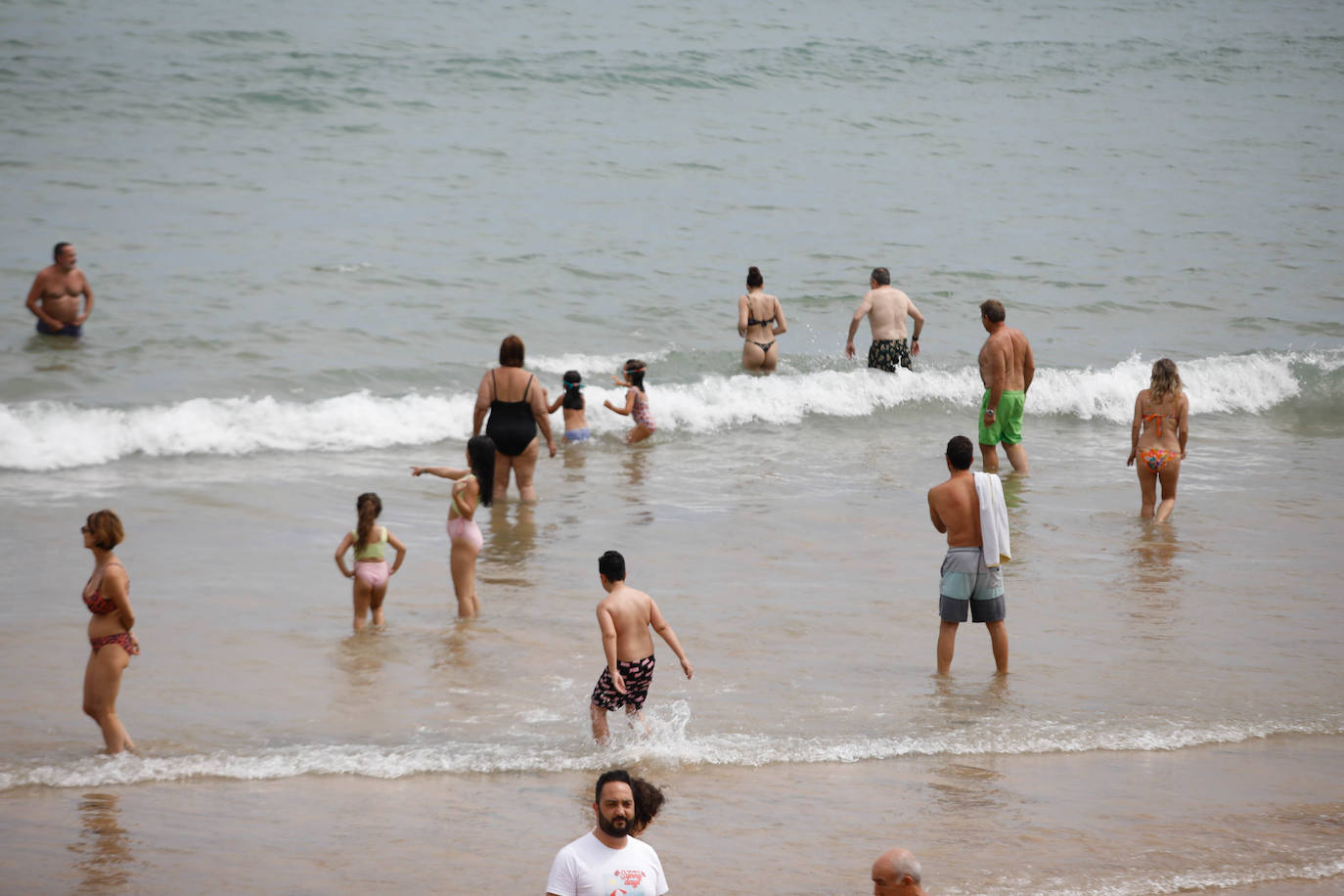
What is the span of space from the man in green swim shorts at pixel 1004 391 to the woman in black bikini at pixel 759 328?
419 centimetres

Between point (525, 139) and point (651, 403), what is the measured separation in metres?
12.5

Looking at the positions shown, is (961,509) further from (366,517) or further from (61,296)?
(61,296)

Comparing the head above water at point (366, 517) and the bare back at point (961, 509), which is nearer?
the bare back at point (961, 509)

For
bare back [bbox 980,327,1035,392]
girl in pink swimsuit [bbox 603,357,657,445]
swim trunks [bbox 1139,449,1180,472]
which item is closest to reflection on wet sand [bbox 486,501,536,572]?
girl in pink swimsuit [bbox 603,357,657,445]

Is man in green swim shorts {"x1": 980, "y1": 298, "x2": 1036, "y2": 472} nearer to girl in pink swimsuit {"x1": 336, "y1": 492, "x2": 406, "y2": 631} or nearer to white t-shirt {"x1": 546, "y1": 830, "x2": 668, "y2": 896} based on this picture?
girl in pink swimsuit {"x1": 336, "y1": 492, "x2": 406, "y2": 631}

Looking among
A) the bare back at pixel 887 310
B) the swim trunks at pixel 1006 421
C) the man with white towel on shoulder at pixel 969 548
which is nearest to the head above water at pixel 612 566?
the man with white towel on shoulder at pixel 969 548

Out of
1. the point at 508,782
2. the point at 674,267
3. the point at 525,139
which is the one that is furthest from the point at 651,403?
the point at 525,139

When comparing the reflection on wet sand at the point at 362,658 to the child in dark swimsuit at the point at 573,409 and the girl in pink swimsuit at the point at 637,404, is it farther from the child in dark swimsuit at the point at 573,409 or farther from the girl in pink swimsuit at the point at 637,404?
the girl in pink swimsuit at the point at 637,404

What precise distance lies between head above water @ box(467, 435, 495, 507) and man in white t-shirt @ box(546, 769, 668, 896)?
5623 mm

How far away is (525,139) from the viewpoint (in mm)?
26469

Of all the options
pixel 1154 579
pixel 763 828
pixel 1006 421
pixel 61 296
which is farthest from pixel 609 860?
pixel 61 296

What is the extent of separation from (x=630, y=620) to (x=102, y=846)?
278cm

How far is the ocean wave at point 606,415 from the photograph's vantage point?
13469 mm

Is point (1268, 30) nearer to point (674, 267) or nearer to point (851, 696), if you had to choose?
point (674, 267)
